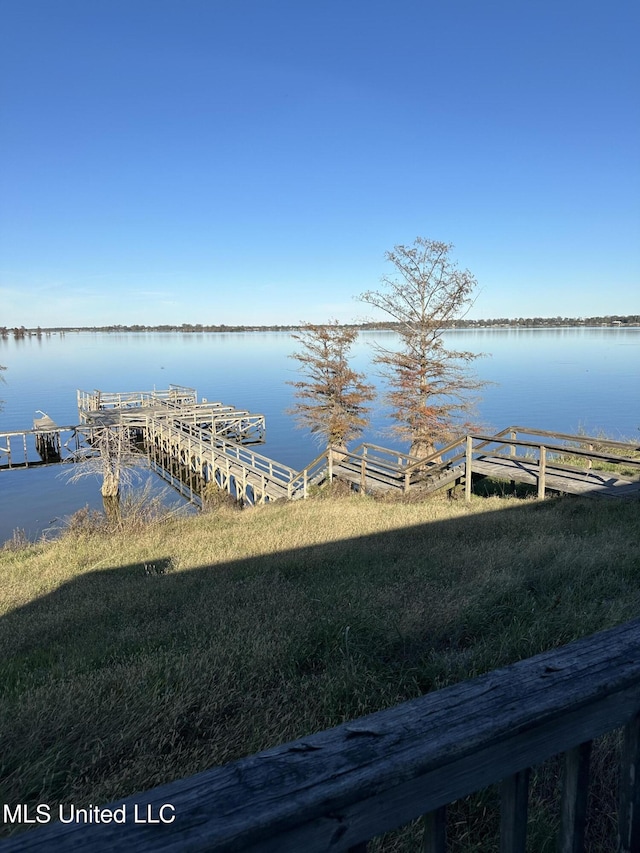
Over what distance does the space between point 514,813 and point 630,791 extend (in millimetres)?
392

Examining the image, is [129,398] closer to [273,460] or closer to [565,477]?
[273,460]

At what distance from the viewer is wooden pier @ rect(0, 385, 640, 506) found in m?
11.7

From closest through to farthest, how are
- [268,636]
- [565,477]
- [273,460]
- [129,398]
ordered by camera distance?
[268,636] → [565,477] → [273,460] → [129,398]

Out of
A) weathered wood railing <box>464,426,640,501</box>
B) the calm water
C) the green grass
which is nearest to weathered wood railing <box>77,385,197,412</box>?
the calm water

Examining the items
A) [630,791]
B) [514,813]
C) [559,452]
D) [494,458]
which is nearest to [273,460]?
[494,458]

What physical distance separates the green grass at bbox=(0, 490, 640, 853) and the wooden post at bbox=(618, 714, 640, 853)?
1.01m

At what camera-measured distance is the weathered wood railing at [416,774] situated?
905 mm

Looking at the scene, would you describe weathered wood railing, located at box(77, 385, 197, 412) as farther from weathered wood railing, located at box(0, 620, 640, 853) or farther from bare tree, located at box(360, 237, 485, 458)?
weathered wood railing, located at box(0, 620, 640, 853)

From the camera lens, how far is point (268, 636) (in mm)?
4145

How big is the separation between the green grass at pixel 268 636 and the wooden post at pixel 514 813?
4.12ft

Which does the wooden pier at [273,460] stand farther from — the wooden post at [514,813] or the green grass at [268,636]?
the wooden post at [514,813]

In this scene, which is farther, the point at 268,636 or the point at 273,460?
the point at 273,460

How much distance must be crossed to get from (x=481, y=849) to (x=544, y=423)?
135 feet

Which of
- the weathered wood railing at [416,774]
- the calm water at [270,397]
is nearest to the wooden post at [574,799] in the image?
the weathered wood railing at [416,774]
